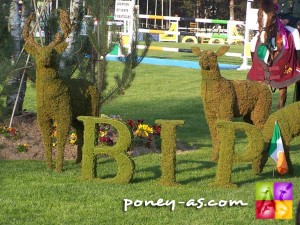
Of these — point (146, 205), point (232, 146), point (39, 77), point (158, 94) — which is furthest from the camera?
point (158, 94)

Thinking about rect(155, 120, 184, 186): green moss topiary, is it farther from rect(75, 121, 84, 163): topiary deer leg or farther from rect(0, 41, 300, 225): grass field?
rect(75, 121, 84, 163): topiary deer leg

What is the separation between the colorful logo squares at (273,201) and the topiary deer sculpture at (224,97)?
9.35 ft

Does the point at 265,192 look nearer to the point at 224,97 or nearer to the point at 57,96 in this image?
the point at 57,96

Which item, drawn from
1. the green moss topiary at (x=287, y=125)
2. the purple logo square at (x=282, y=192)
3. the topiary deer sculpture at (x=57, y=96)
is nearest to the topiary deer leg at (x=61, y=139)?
the topiary deer sculpture at (x=57, y=96)

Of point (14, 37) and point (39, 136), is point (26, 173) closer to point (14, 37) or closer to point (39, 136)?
point (39, 136)

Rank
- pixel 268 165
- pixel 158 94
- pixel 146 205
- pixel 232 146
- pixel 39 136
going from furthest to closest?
1. pixel 158 94
2. pixel 39 136
3. pixel 268 165
4. pixel 232 146
5. pixel 146 205

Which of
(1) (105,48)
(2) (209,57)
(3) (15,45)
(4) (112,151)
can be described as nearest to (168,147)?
(4) (112,151)

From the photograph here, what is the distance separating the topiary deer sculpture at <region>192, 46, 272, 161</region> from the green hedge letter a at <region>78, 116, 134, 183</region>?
5.03 feet

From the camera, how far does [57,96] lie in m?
8.97

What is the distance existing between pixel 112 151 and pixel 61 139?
92 cm

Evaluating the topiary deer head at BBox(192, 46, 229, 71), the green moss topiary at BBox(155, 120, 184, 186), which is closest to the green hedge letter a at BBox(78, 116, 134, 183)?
the green moss topiary at BBox(155, 120, 184, 186)

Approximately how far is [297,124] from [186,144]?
8.98 ft

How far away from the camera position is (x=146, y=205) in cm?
753

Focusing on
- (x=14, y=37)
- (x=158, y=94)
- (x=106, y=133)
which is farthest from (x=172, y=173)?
(x=158, y=94)
